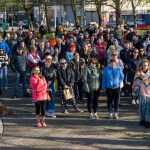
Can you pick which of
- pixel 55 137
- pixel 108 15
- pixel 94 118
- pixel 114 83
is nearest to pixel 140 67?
pixel 114 83

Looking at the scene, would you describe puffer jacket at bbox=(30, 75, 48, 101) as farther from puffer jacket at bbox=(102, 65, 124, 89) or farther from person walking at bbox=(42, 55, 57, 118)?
puffer jacket at bbox=(102, 65, 124, 89)

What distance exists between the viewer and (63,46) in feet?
60.0

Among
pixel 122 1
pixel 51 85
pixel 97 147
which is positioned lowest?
pixel 97 147

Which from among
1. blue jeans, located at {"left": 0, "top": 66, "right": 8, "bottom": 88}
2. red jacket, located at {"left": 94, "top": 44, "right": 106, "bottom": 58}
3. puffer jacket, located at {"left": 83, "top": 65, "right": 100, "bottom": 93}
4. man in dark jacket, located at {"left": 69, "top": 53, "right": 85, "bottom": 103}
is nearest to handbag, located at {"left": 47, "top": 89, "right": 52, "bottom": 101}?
puffer jacket, located at {"left": 83, "top": 65, "right": 100, "bottom": 93}

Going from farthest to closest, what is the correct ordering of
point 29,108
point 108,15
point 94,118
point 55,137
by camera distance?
point 108,15
point 29,108
point 94,118
point 55,137

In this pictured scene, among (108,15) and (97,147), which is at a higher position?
(108,15)

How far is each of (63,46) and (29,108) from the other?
4930mm

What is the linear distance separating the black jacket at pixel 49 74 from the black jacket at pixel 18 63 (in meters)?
2.65

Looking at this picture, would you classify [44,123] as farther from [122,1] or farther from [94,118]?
[122,1]

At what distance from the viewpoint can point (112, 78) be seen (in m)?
12.1

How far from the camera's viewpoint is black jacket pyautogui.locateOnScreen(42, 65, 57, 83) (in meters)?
12.6

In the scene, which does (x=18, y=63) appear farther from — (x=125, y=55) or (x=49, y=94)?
(x=125, y=55)

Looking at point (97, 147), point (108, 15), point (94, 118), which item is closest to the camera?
point (97, 147)

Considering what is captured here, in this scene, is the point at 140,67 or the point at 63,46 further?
the point at 63,46
